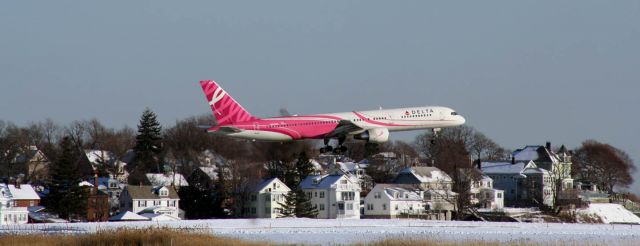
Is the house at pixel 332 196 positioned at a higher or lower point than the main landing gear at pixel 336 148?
lower

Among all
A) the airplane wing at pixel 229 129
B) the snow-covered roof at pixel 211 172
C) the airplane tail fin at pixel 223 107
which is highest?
the airplane tail fin at pixel 223 107

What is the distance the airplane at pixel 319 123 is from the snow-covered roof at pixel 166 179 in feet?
165

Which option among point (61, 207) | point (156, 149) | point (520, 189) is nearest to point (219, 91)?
point (61, 207)

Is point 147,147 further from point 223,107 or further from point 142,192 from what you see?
point 223,107

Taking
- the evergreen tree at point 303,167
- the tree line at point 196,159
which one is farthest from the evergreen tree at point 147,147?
the evergreen tree at point 303,167

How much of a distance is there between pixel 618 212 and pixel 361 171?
3850 centimetres

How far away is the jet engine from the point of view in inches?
4117

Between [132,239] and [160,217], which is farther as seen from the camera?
[160,217]

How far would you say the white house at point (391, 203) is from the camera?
160625 millimetres

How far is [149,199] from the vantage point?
153000 mm

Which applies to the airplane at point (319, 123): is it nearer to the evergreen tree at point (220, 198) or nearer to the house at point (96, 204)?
the evergreen tree at point (220, 198)

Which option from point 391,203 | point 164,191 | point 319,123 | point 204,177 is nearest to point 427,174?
point 391,203

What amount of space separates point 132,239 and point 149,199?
82948 millimetres

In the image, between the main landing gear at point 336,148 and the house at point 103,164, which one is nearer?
the main landing gear at point 336,148
